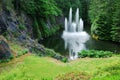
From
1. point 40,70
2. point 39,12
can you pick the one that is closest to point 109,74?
point 40,70

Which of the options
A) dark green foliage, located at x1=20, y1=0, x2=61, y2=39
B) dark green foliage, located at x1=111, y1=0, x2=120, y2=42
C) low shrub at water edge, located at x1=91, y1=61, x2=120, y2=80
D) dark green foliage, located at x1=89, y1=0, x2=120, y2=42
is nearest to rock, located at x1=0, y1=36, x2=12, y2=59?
low shrub at water edge, located at x1=91, y1=61, x2=120, y2=80

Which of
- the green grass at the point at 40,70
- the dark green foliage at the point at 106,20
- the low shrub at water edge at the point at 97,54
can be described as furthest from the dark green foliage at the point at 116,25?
the green grass at the point at 40,70

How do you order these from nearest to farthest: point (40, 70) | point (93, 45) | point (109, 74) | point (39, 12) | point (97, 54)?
point (109, 74) → point (40, 70) → point (97, 54) → point (93, 45) → point (39, 12)

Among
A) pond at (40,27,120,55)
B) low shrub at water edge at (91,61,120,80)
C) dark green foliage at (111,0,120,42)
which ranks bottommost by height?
pond at (40,27,120,55)

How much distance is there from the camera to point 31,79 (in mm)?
16844

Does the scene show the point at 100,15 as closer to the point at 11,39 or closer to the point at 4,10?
the point at 4,10

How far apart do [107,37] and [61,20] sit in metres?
29.3

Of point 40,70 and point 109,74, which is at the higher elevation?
point 109,74

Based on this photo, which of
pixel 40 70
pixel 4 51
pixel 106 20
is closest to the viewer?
pixel 40 70

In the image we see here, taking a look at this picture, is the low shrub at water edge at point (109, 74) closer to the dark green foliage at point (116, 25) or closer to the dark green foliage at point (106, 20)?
the dark green foliage at point (116, 25)

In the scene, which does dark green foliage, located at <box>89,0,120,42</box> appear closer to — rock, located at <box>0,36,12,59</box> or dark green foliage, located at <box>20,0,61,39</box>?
dark green foliage, located at <box>20,0,61,39</box>

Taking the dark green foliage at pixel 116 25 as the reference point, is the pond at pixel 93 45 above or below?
below

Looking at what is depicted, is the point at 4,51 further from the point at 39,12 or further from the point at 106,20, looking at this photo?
the point at 106,20

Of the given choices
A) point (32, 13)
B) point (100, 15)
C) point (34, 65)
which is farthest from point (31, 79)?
point (100, 15)
